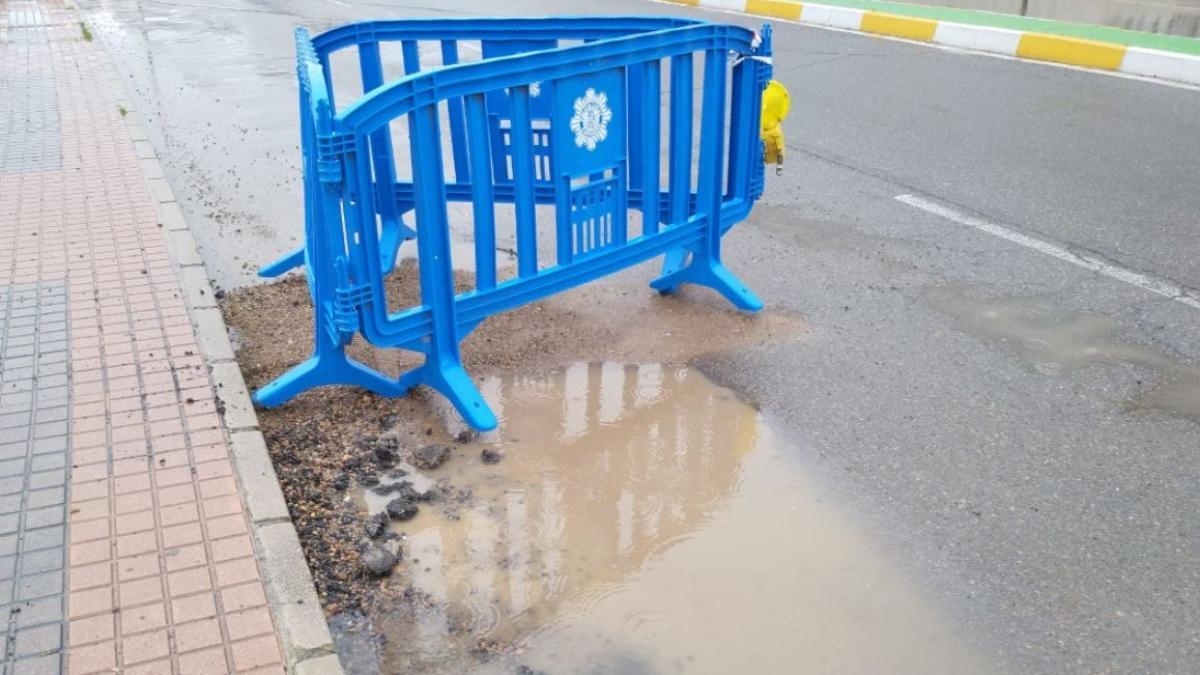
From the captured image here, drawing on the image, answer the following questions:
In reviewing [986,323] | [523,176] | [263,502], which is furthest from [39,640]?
[986,323]

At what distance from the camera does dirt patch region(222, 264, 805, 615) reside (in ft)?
11.6

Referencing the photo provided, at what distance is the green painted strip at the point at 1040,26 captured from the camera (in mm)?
11180

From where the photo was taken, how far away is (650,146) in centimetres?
459

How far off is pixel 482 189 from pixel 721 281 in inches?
62.3

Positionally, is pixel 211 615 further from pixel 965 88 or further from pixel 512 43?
pixel 965 88

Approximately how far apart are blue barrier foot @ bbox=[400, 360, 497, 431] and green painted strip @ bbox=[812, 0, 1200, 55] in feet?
31.9

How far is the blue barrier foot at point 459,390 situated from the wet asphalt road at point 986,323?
1202 millimetres

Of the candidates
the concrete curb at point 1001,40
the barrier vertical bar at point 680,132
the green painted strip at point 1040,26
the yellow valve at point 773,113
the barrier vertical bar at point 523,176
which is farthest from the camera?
the green painted strip at point 1040,26

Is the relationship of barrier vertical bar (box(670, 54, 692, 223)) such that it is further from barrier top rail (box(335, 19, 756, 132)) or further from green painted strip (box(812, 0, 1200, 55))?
green painted strip (box(812, 0, 1200, 55))

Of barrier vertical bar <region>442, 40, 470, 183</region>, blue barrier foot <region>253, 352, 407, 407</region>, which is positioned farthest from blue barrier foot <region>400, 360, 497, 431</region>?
barrier vertical bar <region>442, 40, 470, 183</region>

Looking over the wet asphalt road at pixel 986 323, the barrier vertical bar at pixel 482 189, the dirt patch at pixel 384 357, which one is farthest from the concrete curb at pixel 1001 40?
the barrier vertical bar at pixel 482 189

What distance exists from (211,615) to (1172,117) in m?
8.78

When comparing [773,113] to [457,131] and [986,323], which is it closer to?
[986,323]

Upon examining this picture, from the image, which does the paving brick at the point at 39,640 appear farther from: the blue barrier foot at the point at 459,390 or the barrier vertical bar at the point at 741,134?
the barrier vertical bar at the point at 741,134
